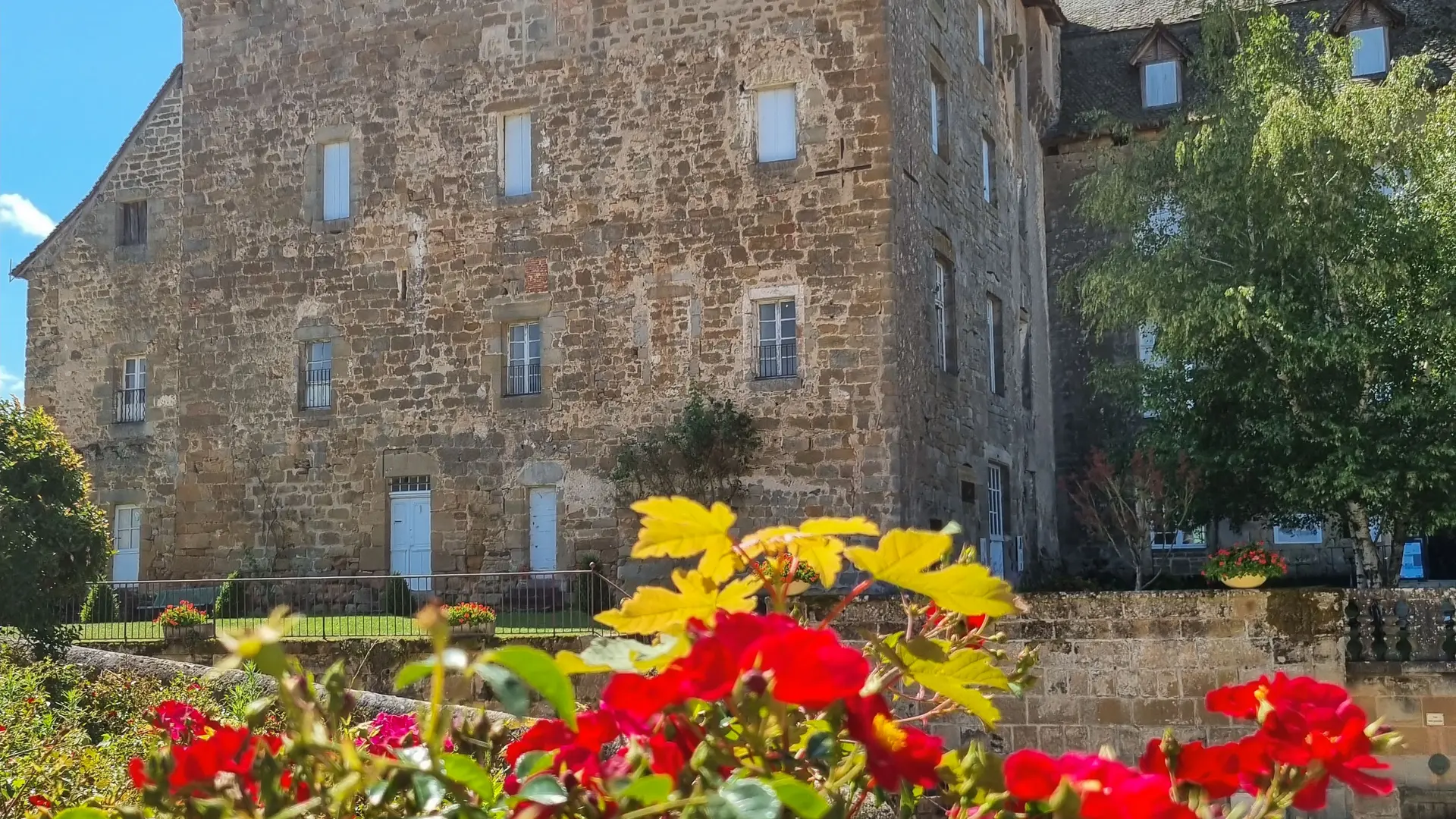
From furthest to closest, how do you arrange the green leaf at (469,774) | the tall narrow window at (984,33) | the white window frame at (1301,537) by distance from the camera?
1. the white window frame at (1301,537)
2. the tall narrow window at (984,33)
3. the green leaf at (469,774)

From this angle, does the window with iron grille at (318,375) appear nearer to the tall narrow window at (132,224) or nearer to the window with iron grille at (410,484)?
the window with iron grille at (410,484)

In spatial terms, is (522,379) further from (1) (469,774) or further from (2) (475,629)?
(1) (469,774)

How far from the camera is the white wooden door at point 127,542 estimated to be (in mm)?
20391

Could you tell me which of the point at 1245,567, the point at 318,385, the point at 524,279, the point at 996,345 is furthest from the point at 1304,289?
the point at 318,385

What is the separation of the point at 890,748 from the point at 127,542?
20979mm

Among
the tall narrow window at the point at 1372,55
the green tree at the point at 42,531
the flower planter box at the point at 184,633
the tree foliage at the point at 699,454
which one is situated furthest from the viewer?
the tall narrow window at the point at 1372,55

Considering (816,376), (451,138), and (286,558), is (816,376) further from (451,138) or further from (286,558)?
(286,558)

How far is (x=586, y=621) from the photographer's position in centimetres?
1520

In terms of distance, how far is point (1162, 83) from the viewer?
984 inches

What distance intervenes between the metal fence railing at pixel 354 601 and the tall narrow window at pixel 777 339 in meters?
3.22

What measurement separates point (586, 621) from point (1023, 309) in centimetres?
1057

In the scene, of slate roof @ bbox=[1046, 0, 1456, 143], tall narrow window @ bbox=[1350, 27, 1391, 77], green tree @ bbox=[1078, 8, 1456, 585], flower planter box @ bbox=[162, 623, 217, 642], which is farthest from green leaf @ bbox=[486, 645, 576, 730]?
tall narrow window @ bbox=[1350, 27, 1391, 77]

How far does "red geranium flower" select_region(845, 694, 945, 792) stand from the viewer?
1.41 metres

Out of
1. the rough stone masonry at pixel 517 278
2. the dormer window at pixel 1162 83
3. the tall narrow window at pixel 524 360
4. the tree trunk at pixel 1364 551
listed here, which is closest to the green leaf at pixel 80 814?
the rough stone masonry at pixel 517 278
